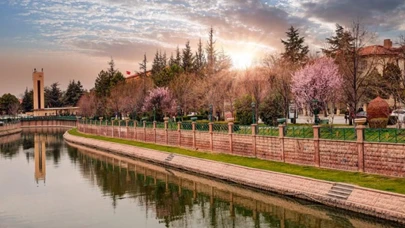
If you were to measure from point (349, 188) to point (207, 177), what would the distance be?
1297cm

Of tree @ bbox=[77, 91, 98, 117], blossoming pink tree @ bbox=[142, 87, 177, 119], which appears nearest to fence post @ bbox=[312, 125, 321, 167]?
blossoming pink tree @ bbox=[142, 87, 177, 119]

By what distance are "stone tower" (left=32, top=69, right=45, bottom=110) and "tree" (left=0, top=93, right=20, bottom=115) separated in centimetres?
1190

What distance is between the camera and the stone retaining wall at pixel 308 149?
21797mm

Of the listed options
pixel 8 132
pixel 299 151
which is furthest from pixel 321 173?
pixel 8 132

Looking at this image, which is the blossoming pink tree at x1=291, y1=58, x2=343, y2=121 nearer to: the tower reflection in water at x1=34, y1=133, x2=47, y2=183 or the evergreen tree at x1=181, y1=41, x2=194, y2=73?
the tower reflection in water at x1=34, y1=133, x2=47, y2=183

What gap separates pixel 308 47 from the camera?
221ft

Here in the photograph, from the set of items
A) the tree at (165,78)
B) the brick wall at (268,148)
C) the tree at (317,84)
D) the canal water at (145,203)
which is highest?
the tree at (165,78)

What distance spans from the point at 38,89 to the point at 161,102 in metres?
81.5

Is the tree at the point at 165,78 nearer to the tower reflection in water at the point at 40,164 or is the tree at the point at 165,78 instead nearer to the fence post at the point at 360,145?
the tower reflection in water at the point at 40,164

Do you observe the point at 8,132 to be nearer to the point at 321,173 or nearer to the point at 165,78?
the point at 165,78

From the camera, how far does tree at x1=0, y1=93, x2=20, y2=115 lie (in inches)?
5595

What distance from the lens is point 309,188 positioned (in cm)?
2242

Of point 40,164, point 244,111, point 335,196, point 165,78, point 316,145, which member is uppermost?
point 165,78

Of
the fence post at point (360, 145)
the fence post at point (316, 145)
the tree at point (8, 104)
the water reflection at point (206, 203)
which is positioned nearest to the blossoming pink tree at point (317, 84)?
the fence post at point (316, 145)
